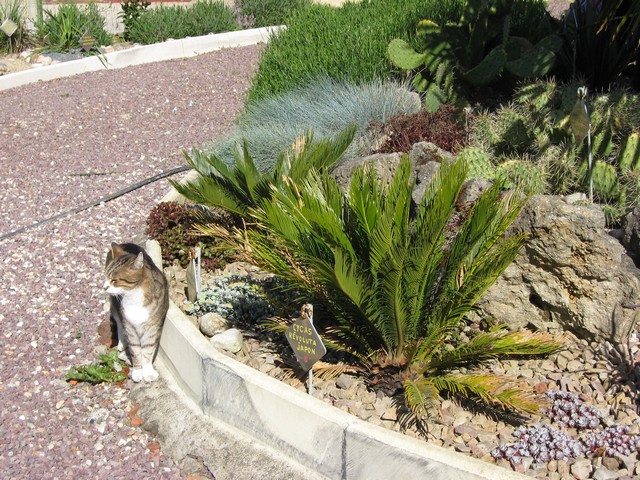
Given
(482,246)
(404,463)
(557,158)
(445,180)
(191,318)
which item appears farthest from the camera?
(557,158)

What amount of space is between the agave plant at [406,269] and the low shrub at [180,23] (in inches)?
354

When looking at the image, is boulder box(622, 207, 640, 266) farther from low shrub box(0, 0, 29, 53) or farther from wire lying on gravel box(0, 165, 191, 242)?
low shrub box(0, 0, 29, 53)

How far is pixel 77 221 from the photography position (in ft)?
24.1

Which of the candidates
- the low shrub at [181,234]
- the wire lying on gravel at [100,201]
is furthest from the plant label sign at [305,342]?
the wire lying on gravel at [100,201]

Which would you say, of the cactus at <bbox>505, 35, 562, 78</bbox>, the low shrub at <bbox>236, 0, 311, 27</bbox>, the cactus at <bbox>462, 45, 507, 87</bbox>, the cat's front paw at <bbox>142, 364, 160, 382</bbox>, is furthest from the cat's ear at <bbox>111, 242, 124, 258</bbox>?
the low shrub at <bbox>236, 0, 311, 27</bbox>

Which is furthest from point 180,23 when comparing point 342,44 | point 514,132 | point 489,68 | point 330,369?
point 330,369

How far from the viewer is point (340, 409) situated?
4406 mm

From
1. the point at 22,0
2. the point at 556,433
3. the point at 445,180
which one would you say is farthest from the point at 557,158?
the point at 22,0

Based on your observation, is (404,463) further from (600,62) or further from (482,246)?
(600,62)

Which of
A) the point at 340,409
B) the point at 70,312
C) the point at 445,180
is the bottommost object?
the point at 70,312

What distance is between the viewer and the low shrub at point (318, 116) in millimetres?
7359

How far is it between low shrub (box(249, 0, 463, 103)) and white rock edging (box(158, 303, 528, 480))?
162 inches

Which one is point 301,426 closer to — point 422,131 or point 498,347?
point 498,347

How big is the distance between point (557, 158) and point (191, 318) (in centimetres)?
281
